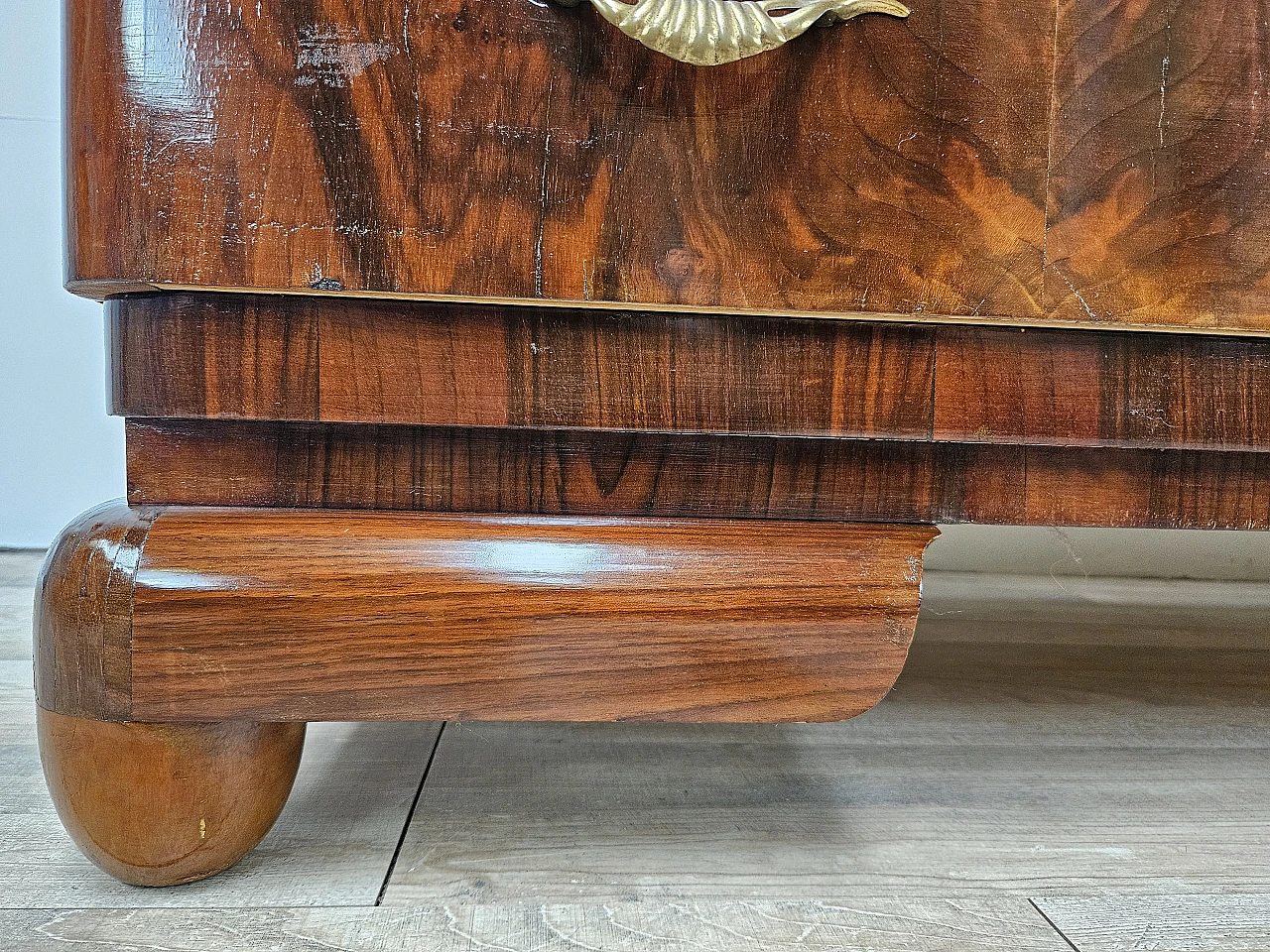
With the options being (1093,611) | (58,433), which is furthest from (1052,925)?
(58,433)

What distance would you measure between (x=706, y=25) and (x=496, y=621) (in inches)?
8.9

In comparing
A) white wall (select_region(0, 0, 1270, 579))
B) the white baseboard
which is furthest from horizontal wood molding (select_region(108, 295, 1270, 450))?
white wall (select_region(0, 0, 1270, 579))

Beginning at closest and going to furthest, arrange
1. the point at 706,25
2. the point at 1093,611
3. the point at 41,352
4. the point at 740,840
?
the point at 706,25 → the point at 740,840 → the point at 1093,611 → the point at 41,352

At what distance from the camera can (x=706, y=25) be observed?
33 cm

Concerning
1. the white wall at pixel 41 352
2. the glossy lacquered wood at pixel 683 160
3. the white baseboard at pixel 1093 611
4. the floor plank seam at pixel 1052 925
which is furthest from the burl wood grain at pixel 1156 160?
the white wall at pixel 41 352

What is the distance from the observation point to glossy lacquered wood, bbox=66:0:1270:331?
0.34m

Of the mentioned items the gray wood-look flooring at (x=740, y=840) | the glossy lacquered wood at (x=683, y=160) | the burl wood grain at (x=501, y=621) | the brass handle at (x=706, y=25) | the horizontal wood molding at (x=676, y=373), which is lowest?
the gray wood-look flooring at (x=740, y=840)

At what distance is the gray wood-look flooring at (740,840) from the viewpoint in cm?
38

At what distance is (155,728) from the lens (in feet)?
1.22

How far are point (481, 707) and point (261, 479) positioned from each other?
13cm

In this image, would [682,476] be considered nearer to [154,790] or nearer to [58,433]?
[154,790]

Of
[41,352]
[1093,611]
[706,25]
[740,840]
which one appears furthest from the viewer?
[41,352]

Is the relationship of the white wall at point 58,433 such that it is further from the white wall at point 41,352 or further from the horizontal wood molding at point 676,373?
the horizontal wood molding at point 676,373

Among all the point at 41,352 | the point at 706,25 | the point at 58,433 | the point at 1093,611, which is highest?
the point at 706,25
